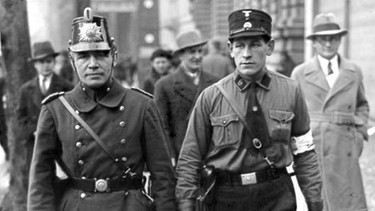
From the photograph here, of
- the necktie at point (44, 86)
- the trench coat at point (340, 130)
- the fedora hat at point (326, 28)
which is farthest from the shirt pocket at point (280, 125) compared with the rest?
the necktie at point (44, 86)

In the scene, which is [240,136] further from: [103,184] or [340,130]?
[340,130]

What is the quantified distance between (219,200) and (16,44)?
4.77m

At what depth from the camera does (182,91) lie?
7.41 metres

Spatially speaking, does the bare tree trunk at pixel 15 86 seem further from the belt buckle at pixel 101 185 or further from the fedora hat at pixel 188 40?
the belt buckle at pixel 101 185

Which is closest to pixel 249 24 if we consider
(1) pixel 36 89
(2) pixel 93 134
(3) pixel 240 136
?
(3) pixel 240 136

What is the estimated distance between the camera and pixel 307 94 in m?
7.46

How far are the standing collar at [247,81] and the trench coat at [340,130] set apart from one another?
2.88 m

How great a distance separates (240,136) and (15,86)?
478cm

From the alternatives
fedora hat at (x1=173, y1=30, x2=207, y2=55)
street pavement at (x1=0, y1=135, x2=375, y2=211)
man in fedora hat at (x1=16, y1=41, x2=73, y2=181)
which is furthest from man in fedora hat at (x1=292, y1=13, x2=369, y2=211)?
man in fedora hat at (x1=16, y1=41, x2=73, y2=181)

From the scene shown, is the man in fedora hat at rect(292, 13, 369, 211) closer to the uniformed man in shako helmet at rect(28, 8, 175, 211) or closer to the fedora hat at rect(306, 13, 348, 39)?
the fedora hat at rect(306, 13, 348, 39)

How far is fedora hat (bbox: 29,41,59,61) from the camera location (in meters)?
8.77

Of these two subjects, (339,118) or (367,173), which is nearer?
(339,118)

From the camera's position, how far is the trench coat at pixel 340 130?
7.26 metres

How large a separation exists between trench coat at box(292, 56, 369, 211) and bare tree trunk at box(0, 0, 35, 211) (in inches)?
138
